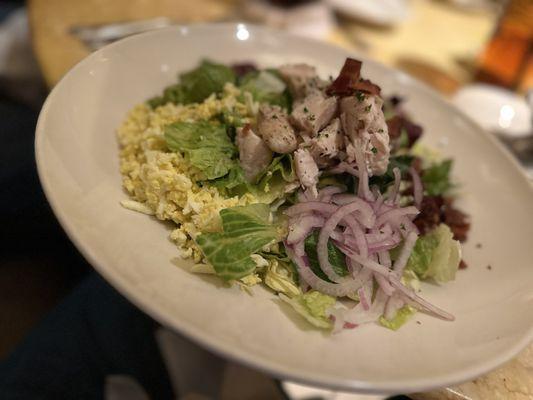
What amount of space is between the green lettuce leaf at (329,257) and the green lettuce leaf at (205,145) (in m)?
0.29

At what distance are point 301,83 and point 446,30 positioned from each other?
8.53ft

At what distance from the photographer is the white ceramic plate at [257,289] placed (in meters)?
0.91

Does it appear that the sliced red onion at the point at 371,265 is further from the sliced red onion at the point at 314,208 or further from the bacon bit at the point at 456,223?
the bacon bit at the point at 456,223

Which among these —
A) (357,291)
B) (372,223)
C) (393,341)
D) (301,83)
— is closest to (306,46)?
(301,83)

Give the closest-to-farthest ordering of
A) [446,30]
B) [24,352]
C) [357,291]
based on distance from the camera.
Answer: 1. [357,291]
2. [24,352]
3. [446,30]

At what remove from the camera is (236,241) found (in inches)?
43.5

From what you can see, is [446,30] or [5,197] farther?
[446,30]

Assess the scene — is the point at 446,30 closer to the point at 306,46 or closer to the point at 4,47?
the point at 306,46

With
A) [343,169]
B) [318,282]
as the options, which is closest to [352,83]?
[343,169]

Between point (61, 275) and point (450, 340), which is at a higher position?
point (450, 340)

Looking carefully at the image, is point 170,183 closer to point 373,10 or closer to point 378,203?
point 378,203

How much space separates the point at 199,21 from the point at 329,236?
196 centimetres

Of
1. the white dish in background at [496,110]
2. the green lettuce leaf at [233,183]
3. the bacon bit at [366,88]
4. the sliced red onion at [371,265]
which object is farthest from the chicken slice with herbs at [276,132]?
the white dish in background at [496,110]

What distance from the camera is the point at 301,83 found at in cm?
153
